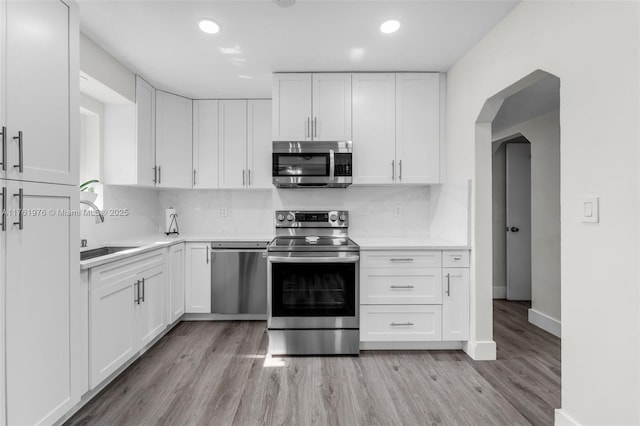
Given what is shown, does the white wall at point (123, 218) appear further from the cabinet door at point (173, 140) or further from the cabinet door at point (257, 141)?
the cabinet door at point (257, 141)

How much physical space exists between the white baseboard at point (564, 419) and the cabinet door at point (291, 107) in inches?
100

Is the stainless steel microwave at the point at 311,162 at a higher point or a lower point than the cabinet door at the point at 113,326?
higher

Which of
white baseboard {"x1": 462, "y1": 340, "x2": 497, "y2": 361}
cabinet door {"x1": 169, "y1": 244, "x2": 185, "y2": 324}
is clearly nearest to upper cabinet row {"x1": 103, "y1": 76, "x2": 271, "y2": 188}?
cabinet door {"x1": 169, "y1": 244, "x2": 185, "y2": 324}

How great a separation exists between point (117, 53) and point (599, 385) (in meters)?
3.70

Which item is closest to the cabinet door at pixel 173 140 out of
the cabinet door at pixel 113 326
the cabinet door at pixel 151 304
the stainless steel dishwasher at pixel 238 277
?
the stainless steel dishwasher at pixel 238 277

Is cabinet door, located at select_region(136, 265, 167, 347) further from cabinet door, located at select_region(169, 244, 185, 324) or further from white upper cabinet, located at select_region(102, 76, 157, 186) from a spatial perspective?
white upper cabinet, located at select_region(102, 76, 157, 186)

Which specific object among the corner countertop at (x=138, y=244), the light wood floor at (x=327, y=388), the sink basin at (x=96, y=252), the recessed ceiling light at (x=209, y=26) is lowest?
the light wood floor at (x=327, y=388)

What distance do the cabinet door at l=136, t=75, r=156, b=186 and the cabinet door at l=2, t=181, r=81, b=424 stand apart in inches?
54.8

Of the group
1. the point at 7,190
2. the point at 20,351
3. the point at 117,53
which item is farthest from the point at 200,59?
the point at 20,351

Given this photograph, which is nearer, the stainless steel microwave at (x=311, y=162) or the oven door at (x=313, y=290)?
the oven door at (x=313, y=290)

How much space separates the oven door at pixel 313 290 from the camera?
256 cm

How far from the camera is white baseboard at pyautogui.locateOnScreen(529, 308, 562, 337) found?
9.85ft

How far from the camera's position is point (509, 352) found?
2.60m

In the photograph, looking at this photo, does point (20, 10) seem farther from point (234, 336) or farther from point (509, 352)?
point (509, 352)
